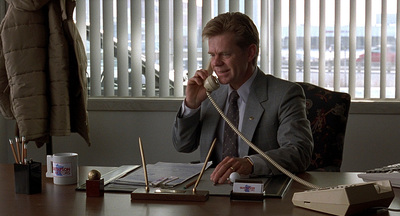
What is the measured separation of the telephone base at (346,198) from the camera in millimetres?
1663

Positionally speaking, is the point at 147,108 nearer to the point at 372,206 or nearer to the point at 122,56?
the point at 122,56

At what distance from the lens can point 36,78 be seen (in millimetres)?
3525

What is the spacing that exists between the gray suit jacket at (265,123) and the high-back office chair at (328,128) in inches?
14.2

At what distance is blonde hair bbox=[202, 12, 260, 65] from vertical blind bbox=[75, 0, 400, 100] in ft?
4.45

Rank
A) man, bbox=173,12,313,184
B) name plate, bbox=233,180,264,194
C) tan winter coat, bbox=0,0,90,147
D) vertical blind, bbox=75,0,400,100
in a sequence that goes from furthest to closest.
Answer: vertical blind, bbox=75,0,400,100 < tan winter coat, bbox=0,0,90,147 < man, bbox=173,12,313,184 < name plate, bbox=233,180,264,194

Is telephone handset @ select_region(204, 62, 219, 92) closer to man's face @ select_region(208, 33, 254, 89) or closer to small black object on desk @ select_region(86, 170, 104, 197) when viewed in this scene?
man's face @ select_region(208, 33, 254, 89)

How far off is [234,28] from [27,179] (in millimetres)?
1145

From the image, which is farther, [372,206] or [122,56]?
[122,56]

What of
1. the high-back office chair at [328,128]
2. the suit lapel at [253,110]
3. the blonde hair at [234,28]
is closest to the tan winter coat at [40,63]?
the blonde hair at [234,28]

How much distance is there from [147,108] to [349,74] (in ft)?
4.36

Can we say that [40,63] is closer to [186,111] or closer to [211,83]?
[186,111]

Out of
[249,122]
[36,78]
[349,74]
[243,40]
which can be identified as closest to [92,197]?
[249,122]

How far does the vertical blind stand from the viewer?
405cm

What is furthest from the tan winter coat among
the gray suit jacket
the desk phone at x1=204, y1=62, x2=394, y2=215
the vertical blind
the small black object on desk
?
the desk phone at x1=204, y1=62, x2=394, y2=215
